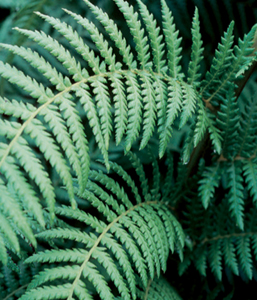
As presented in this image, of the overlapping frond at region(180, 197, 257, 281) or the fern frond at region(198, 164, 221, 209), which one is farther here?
the overlapping frond at region(180, 197, 257, 281)

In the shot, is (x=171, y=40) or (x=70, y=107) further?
(x=171, y=40)

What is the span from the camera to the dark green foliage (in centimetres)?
53

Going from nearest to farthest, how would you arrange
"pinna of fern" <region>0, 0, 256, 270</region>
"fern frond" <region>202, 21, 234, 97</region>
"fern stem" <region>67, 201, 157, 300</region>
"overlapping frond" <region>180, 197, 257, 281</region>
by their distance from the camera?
"pinna of fern" <region>0, 0, 256, 270</region> < "fern stem" <region>67, 201, 157, 300</region> < "fern frond" <region>202, 21, 234, 97</region> < "overlapping frond" <region>180, 197, 257, 281</region>

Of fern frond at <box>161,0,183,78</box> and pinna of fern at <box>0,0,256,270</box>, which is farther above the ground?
fern frond at <box>161,0,183,78</box>

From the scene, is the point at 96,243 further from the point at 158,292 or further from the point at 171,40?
the point at 171,40

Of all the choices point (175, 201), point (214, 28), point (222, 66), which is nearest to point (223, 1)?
point (214, 28)

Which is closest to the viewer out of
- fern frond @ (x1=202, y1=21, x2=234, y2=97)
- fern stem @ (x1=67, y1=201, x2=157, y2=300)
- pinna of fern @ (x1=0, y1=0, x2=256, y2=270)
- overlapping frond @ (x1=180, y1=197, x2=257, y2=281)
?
pinna of fern @ (x1=0, y1=0, x2=256, y2=270)

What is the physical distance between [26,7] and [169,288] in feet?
3.81

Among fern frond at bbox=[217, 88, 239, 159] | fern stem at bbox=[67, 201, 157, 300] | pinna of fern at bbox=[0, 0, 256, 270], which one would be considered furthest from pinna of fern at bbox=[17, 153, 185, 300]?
fern frond at bbox=[217, 88, 239, 159]

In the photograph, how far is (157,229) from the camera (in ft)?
2.52

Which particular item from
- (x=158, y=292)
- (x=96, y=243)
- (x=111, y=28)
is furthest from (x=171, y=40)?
(x=158, y=292)

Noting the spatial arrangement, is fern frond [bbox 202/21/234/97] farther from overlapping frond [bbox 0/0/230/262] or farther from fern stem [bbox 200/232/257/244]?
fern stem [bbox 200/232/257/244]

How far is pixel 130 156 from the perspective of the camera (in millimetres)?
866

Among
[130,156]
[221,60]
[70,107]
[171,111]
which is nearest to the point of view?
[70,107]
